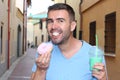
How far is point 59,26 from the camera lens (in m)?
3.14

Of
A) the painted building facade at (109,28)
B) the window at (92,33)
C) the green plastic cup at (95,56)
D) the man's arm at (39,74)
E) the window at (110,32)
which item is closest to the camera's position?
the green plastic cup at (95,56)

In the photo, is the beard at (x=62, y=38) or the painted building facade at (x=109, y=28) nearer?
the beard at (x=62, y=38)

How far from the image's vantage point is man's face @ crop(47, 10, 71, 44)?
122 inches

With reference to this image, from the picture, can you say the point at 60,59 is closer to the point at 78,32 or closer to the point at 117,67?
the point at 117,67

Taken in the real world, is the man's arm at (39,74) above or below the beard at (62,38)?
below

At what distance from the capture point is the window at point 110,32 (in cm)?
1188

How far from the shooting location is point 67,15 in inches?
128

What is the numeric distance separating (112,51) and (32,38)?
5509 centimetres

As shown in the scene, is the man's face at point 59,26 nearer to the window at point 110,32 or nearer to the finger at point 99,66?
the finger at point 99,66

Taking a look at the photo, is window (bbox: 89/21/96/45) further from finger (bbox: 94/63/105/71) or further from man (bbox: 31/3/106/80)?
finger (bbox: 94/63/105/71)

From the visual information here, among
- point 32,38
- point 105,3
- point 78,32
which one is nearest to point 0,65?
point 105,3

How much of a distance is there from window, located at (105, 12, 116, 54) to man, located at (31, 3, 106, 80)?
8.48 m

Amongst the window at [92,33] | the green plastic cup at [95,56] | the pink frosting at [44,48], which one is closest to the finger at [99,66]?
the green plastic cup at [95,56]

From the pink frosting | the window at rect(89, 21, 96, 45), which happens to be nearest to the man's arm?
the pink frosting
